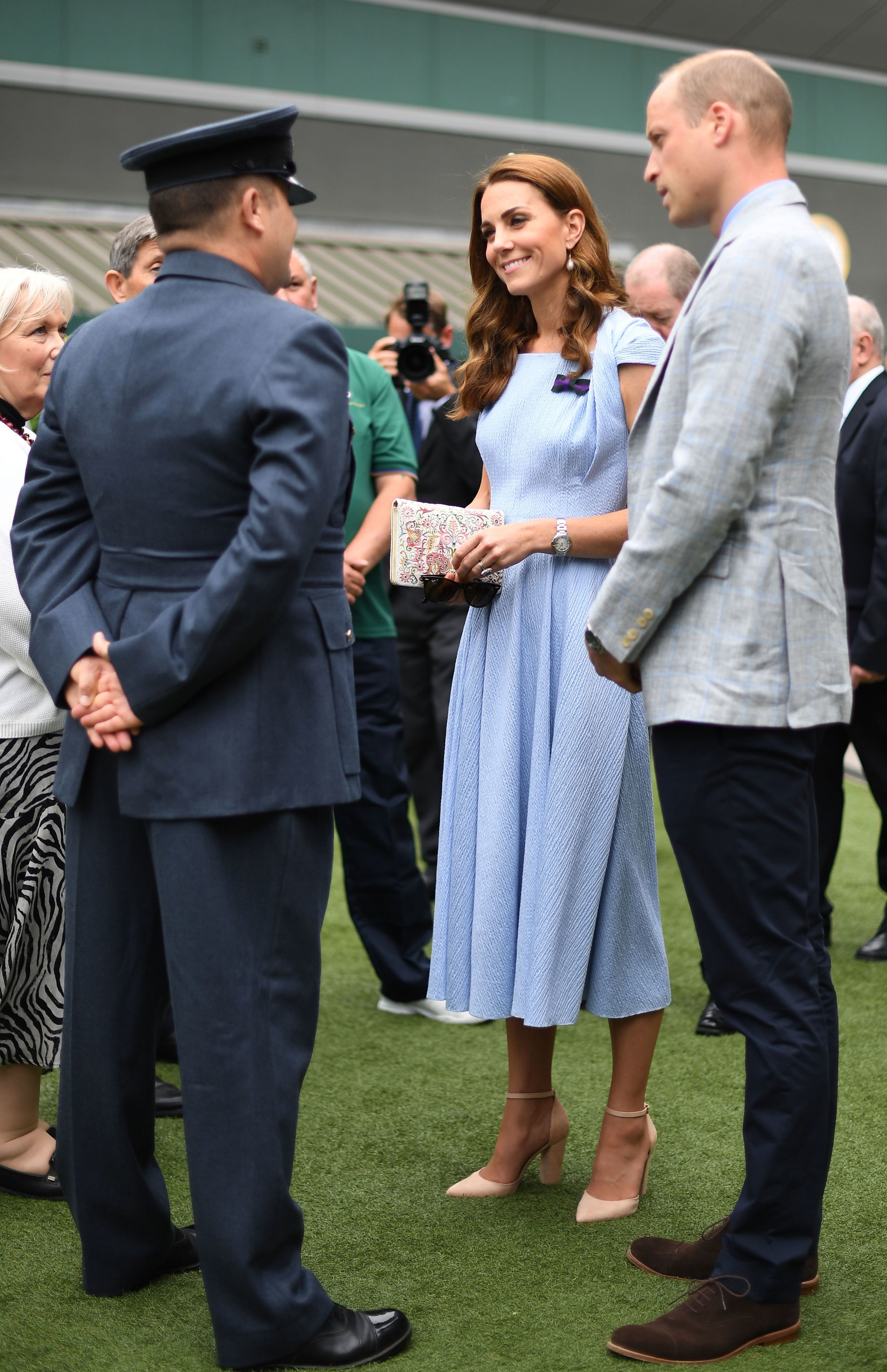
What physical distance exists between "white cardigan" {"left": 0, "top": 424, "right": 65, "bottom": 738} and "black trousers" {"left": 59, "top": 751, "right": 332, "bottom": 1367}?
1.52 ft

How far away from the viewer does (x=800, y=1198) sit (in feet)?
5.38

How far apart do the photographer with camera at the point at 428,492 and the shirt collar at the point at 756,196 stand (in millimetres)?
1982

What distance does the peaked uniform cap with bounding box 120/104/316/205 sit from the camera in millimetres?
1505

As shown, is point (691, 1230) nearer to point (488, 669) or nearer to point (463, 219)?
point (488, 669)

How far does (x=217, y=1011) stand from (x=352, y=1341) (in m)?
0.49

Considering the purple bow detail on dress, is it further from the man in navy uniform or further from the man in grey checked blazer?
the man in navy uniform

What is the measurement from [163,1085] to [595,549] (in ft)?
4.97

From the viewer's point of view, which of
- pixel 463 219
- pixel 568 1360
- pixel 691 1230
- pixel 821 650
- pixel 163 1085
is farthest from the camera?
pixel 463 219

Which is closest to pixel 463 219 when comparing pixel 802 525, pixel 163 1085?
pixel 163 1085

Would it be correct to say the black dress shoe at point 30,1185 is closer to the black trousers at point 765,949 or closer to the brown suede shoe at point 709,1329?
the brown suede shoe at point 709,1329

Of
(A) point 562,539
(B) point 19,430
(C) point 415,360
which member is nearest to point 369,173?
(C) point 415,360

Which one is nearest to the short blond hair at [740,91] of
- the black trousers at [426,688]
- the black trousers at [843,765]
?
the black trousers at [843,765]

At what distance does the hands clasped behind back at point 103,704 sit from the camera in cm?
158

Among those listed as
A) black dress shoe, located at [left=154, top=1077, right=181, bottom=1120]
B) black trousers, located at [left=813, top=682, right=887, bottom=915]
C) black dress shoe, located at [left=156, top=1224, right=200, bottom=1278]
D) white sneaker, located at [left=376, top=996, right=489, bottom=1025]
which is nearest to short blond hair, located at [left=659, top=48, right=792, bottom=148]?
black dress shoe, located at [left=156, top=1224, right=200, bottom=1278]
